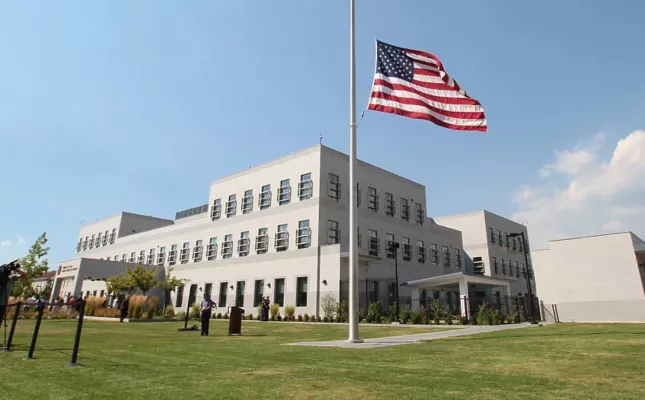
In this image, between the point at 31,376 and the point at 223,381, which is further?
the point at 31,376

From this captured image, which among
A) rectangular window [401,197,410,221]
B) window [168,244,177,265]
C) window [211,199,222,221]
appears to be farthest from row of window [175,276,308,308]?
rectangular window [401,197,410,221]

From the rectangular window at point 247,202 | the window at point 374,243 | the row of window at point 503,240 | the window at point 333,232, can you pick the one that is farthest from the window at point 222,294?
the row of window at point 503,240

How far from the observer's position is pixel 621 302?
28.6 metres

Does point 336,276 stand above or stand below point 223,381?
above

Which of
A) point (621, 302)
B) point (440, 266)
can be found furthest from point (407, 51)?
point (440, 266)

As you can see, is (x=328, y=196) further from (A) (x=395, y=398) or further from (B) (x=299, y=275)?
(A) (x=395, y=398)

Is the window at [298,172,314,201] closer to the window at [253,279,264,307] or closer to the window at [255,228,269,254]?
the window at [255,228,269,254]

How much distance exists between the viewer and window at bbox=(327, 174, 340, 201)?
114 feet

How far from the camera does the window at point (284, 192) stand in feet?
121

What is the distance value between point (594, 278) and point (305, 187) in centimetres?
2311

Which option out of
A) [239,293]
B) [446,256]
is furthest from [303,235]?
[446,256]

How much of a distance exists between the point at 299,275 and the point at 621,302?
23.3 metres

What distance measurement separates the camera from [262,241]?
37.5 metres

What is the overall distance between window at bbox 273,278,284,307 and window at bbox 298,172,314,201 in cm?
736
